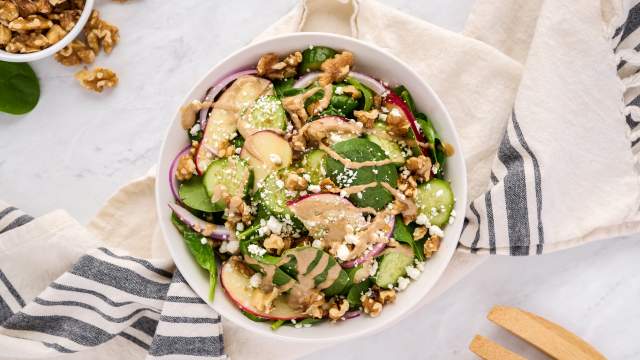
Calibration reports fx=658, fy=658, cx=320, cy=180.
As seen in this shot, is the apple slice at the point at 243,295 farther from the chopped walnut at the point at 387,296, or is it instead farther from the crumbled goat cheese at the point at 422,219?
the crumbled goat cheese at the point at 422,219

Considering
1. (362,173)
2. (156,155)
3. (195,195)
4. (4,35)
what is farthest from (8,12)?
(362,173)

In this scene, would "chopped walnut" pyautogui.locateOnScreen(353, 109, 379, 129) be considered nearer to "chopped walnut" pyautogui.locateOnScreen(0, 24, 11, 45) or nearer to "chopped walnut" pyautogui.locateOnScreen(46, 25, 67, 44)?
"chopped walnut" pyautogui.locateOnScreen(46, 25, 67, 44)

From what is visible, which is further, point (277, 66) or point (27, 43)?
point (27, 43)

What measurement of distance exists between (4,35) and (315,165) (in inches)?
39.9

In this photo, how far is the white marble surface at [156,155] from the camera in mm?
1973

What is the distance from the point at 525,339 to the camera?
1.83 m

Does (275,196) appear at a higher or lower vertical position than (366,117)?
lower

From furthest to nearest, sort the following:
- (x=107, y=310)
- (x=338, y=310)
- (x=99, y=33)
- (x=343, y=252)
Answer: (x=99, y=33), (x=107, y=310), (x=338, y=310), (x=343, y=252)

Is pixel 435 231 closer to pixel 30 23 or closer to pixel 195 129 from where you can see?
pixel 195 129

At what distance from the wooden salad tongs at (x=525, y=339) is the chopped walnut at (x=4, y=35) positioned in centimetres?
157

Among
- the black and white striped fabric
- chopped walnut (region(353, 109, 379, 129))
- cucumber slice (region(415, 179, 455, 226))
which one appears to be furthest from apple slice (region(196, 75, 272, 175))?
cucumber slice (region(415, 179, 455, 226))

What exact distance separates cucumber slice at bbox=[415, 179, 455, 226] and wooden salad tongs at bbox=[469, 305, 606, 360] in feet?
1.39

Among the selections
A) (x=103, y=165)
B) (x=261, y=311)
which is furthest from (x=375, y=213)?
(x=103, y=165)

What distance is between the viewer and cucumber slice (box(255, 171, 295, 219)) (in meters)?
1.50
